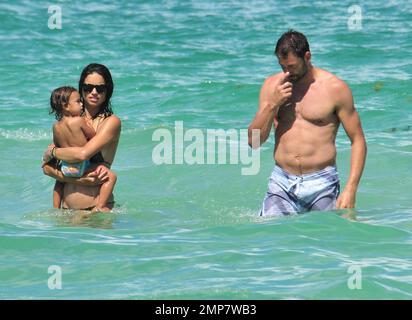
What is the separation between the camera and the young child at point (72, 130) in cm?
770

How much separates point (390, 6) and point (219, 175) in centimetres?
1099

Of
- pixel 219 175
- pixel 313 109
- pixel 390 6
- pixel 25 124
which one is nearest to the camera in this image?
pixel 313 109

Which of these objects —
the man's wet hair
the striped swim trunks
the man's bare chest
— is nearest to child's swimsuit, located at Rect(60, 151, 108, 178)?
the striped swim trunks

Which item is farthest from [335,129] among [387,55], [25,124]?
[387,55]

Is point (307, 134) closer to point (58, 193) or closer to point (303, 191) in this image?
point (303, 191)

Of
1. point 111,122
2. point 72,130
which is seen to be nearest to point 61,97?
point 72,130

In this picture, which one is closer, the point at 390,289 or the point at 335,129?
the point at 390,289

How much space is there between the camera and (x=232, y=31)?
19000 mm

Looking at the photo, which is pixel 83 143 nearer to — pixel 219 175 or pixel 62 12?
pixel 219 175

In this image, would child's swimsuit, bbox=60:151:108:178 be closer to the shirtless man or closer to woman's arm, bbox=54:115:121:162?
woman's arm, bbox=54:115:121:162

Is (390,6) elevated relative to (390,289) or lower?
elevated

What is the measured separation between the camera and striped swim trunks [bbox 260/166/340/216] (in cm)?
772

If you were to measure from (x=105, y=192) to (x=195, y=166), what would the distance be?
332 cm
